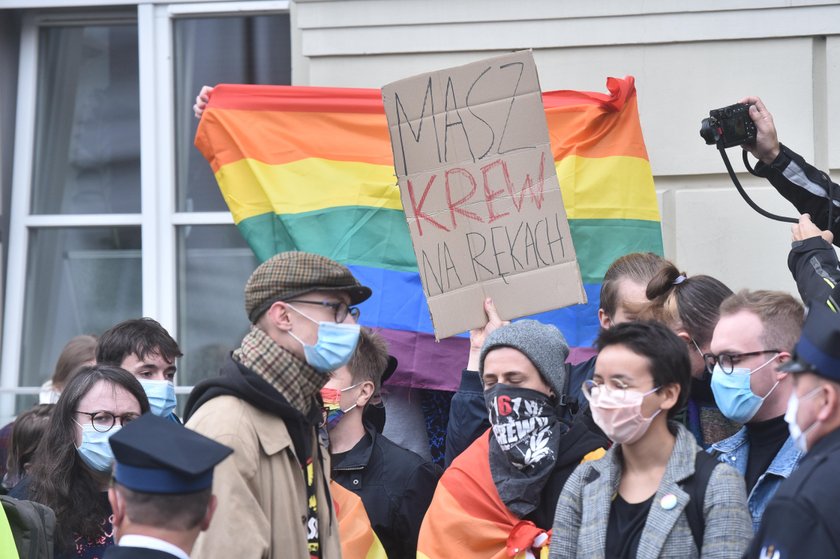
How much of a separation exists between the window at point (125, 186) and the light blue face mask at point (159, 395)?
6.34 ft

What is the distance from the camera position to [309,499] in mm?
3520

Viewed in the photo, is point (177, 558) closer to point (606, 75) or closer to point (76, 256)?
point (606, 75)

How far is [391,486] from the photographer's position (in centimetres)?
437

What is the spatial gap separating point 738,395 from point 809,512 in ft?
3.78

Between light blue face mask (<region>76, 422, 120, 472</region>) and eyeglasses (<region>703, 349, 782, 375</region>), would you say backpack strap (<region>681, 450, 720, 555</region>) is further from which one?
light blue face mask (<region>76, 422, 120, 472</region>)

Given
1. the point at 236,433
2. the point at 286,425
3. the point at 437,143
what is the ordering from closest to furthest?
1. the point at 236,433
2. the point at 286,425
3. the point at 437,143

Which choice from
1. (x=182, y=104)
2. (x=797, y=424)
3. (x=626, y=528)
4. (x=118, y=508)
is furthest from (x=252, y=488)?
(x=182, y=104)

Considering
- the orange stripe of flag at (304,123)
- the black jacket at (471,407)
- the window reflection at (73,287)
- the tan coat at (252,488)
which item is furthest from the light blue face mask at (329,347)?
the window reflection at (73,287)

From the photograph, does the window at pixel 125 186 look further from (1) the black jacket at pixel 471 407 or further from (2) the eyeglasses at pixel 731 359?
(2) the eyeglasses at pixel 731 359

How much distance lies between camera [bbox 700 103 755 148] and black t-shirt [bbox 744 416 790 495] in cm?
128

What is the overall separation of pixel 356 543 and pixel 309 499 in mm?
602

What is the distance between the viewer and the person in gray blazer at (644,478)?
302 centimetres

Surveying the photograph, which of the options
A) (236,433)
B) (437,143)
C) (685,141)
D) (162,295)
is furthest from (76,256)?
(236,433)

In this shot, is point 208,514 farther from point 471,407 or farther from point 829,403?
point 471,407
